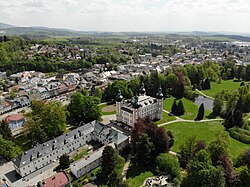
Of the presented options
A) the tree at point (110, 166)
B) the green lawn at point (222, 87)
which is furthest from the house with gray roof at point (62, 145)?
the green lawn at point (222, 87)

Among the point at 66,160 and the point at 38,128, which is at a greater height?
the point at 38,128

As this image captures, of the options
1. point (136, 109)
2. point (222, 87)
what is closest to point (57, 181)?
point (136, 109)

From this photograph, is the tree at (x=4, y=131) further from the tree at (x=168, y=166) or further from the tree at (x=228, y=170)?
the tree at (x=228, y=170)

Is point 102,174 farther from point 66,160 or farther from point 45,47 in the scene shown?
point 45,47

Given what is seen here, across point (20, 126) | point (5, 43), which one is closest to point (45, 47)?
point (5, 43)

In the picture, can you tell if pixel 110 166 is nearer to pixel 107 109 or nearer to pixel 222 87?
pixel 107 109

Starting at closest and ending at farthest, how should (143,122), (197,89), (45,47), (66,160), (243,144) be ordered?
(66,160) → (143,122) → (243,144) → (197,89) → (45,47)
